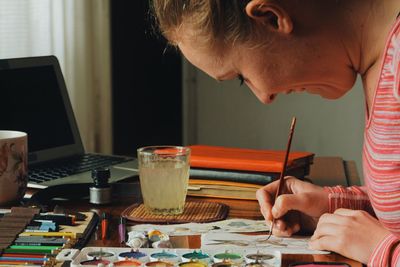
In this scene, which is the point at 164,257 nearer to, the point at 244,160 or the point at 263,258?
the point at 263,258

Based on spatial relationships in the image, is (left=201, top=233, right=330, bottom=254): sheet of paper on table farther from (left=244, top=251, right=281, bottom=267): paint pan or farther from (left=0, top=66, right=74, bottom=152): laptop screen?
(left=0, top=66, right=74, bottom=152): laptop screen

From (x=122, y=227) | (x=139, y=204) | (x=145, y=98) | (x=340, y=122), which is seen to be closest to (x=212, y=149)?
(x=139, y=204)

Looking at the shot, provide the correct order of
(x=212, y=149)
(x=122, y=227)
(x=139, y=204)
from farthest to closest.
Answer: (x=212, y=149), (x=139, y=204), (x=122, y=227)

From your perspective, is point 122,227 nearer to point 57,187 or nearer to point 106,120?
point 57,187

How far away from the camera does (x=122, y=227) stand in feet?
3.73

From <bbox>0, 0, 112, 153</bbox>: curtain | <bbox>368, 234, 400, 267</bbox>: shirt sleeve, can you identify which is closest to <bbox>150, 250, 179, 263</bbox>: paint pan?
<bbox>368, 234, 400, 267</bbox>: shirt sleeve

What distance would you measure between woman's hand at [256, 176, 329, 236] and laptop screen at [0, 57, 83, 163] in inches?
26.8

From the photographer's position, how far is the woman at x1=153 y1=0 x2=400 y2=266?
990 mm

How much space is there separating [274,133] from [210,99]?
34 cm

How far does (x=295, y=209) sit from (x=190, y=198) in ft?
0.91

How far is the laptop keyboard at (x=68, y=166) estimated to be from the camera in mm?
1554

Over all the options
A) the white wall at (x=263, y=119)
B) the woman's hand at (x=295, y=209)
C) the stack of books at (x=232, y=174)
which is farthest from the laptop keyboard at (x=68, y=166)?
the white wall at (x=263, y=119)

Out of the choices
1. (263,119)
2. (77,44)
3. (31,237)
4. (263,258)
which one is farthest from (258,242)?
(263,119)

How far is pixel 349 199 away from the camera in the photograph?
4.18ft
